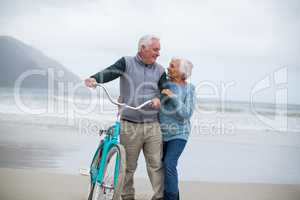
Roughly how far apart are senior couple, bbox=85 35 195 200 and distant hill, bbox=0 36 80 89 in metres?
1.47

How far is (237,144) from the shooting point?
16.3ft

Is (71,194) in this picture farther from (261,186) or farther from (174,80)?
(261,186)

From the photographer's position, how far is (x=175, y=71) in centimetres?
307

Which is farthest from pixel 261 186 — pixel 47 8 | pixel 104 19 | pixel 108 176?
pixel 47 8

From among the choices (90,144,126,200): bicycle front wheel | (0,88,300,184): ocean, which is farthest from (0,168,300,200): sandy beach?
(90,144,126,200): bicycle front wheel

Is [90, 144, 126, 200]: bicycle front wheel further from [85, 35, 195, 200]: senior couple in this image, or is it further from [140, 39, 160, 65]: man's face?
[140, 39, 160, 65]: man's face

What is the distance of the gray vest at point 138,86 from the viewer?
9.87 ft

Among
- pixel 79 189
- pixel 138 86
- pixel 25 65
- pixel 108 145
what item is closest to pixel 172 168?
pixel 108 145

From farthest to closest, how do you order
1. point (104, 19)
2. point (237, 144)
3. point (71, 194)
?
1. point (237, 144)
2. point (104, 19)
3. point (71, 194)

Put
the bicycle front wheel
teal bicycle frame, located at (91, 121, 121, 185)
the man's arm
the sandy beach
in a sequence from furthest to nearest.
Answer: the sandy beach → the man's arm → teal bicycle frame, located at (91, 121, 121, 185) → the bicycle front wheel

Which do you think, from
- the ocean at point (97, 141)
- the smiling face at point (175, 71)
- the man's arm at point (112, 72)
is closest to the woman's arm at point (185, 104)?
the smiling face at point (175, 71)

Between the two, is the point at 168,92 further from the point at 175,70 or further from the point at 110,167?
the point at 110,167

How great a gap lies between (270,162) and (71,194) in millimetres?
2056

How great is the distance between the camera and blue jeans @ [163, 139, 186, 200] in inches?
119
